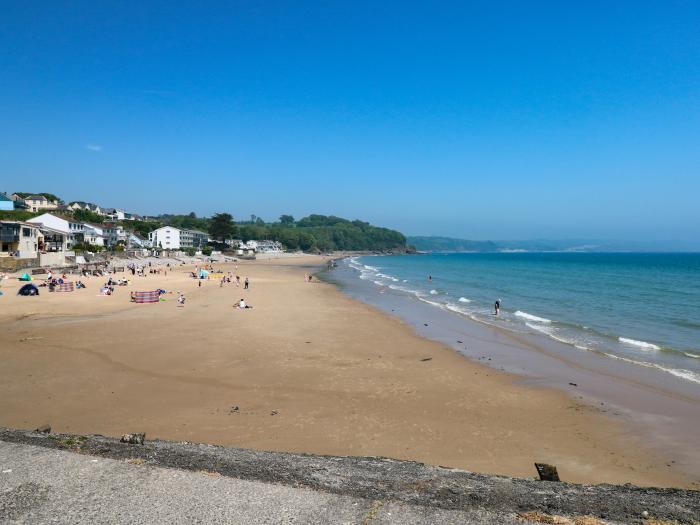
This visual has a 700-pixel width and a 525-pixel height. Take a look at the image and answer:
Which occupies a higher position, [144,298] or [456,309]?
[144,298]

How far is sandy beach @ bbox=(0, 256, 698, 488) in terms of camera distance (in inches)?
402

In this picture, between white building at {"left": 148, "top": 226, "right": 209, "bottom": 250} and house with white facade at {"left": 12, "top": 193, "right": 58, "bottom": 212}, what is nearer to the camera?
house with white facade at {"left": 12, "top": 193, "right": 58, "bottom": 212}

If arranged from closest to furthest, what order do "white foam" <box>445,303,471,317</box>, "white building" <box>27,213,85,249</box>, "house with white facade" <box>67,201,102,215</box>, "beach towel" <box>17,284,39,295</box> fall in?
"beach towel" <box>17,284,39,295</box>
"white foam" <box>445,303,471,317</box>
"white building" <box>27,213,85,249</box>
"house with white facade" <box>67,201,102,215</box>

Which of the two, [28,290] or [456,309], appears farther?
[456,309]

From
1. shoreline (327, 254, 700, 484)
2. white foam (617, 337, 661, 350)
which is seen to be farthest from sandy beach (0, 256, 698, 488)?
white foam (617, 337, 661, 350)

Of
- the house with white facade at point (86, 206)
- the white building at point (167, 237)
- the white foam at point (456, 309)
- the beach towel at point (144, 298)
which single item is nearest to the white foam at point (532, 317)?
the white foam at point (456, 309)

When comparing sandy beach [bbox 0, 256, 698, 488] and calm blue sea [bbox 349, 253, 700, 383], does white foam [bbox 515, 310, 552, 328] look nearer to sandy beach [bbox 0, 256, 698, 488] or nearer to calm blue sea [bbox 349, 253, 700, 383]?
calm blue sea [bbox 349, 253, 700, 383]

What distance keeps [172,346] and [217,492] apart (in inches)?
570

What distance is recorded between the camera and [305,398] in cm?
1331

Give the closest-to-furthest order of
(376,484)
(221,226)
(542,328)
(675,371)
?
(376,484)
(675,371)
(542,328)
(221,226)

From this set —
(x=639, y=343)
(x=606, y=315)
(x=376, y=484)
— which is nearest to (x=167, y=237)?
(x=606, y=315)

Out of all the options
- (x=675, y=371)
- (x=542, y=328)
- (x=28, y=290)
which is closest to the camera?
(x=675, y=371)

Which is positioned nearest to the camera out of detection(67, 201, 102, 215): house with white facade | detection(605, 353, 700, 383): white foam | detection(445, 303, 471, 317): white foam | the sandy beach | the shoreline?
the sandy beach

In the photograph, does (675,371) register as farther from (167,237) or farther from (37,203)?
(37,203)
